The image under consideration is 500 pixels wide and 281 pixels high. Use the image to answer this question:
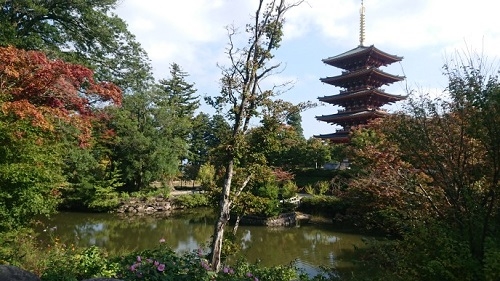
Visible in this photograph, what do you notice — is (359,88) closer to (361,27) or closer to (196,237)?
(361,27)

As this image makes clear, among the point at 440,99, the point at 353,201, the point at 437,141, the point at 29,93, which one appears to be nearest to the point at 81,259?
the point at 29,93

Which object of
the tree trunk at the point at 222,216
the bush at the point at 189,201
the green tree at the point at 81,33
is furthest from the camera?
the bush at the point at 189,201

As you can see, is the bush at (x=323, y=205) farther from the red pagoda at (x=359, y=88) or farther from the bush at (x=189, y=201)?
the red pagoda at (x=359, y=88)

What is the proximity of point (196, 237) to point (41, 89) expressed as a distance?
24.6 ft

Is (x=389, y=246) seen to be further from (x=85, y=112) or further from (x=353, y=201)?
(x=85, y=112)

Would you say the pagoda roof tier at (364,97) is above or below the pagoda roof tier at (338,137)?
above

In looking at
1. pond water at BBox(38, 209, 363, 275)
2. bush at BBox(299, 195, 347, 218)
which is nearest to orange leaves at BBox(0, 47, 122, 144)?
pond water at BBox(38, 209, 363, 275)

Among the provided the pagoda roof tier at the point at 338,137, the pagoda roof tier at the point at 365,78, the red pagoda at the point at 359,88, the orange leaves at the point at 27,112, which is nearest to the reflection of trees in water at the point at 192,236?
the orange leaves at the point at 27,112

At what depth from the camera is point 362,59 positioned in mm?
25594

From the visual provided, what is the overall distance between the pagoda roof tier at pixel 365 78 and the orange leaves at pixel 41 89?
1975 cm

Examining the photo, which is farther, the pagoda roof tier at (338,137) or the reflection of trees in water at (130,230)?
the pagoda roof tier at (338,137)

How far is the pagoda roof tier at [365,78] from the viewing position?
24562mm

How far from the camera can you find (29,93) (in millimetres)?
6750

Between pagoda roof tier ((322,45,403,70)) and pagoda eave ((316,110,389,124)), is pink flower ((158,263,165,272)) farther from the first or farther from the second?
pagoda roof tier ((322,45,403,70))
